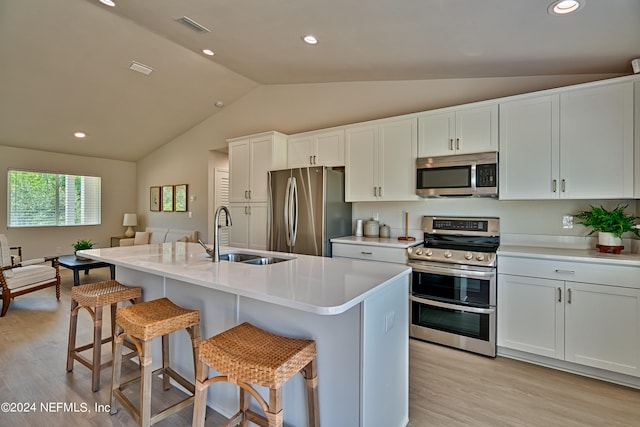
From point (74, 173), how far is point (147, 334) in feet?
21.9

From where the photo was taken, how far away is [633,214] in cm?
261

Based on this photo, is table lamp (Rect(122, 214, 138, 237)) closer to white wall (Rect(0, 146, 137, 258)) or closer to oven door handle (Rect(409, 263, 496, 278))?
white wall (Rect(0, 146, 137, 258))

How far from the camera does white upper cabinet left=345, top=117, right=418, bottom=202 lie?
3.32 metres

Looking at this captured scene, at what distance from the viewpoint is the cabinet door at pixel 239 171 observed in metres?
4.47

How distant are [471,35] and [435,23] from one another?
12.8 inches

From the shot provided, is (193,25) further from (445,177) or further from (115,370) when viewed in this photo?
(115,370)

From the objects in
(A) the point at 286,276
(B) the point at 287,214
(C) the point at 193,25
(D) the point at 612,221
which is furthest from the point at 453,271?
(C) the point at 193,25

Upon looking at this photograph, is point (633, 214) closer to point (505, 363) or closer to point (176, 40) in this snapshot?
point (505, 363)

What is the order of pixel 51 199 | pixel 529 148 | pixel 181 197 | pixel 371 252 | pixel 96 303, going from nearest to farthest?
pixel 96 303 < pixel 529 148 < pixel 371 252 < pixel 51 199 < pixel 181 197

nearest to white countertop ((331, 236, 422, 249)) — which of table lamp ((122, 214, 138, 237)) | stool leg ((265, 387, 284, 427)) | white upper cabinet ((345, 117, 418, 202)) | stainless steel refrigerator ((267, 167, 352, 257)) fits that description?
stainless steel refrigerator ((267, 167, 352, 257))

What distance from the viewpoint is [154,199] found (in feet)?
23.1

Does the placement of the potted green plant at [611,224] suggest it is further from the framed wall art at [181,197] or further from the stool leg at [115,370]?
the framed wall art at [181,197]

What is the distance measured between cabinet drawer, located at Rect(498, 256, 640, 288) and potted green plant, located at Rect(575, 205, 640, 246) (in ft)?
1.20

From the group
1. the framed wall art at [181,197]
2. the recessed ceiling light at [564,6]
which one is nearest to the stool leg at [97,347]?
the recessed ceiling light at [564,6]
